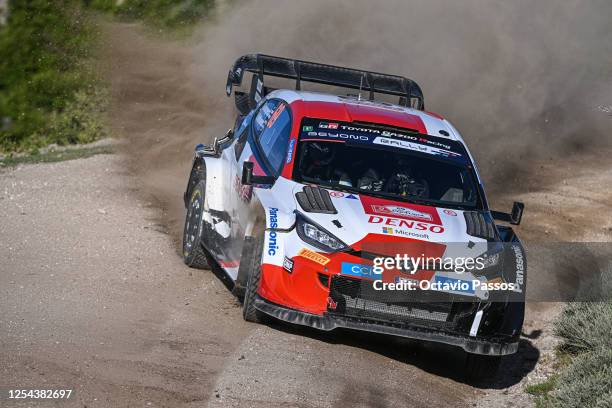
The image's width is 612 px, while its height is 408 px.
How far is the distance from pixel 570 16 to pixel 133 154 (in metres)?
11.1

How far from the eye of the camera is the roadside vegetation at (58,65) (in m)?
17.5

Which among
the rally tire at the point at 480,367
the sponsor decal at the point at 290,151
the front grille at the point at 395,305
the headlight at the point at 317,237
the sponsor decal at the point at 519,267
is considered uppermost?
the sponsor decal at the point at 290,151

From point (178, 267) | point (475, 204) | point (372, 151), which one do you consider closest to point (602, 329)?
point (475, 204)

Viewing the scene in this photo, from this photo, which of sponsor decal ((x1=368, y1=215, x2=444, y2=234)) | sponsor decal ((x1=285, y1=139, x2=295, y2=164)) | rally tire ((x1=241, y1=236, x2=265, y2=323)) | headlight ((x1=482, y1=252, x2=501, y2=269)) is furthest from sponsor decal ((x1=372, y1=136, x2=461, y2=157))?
rally tire ((x1=241, y1=236, x2=265, y2=323))

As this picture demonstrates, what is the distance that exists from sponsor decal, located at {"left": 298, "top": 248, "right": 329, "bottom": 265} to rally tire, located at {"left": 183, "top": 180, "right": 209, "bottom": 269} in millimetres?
2338

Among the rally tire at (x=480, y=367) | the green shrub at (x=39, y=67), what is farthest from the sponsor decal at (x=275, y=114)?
the green shrub at (x=39, y=67)

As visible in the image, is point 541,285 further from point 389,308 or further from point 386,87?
point 389,308

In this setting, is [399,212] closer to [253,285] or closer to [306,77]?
[253,285]

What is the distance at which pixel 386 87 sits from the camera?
10875 mm

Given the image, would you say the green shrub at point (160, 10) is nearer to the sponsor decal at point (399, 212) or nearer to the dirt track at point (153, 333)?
the dirt track at point (153, 333)

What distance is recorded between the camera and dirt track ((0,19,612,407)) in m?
6.46

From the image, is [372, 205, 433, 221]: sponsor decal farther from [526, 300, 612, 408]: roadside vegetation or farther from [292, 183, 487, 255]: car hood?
[526, 300, 612, 408]: roadside vegetation

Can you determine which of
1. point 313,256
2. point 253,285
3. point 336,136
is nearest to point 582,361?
point 313,256

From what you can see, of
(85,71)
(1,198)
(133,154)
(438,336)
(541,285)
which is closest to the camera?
(438,336)
